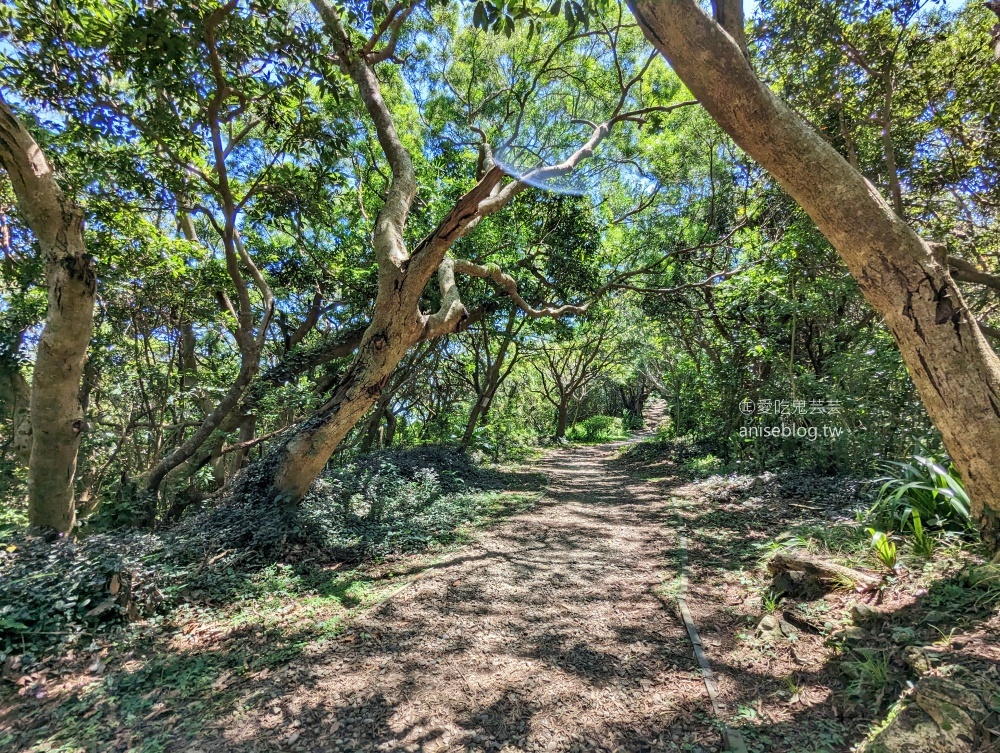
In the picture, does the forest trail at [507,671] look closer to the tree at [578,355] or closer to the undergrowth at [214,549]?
the undergrowth at [214,549]

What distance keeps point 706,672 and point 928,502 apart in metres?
2.33

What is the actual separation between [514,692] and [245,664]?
5.47 feet

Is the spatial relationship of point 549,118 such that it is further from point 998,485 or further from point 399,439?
point 399,439

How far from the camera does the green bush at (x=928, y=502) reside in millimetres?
2973

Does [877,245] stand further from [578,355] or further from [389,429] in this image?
[578,355]

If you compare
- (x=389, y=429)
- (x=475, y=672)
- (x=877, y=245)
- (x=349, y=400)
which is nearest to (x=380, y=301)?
(x=349, y=400)

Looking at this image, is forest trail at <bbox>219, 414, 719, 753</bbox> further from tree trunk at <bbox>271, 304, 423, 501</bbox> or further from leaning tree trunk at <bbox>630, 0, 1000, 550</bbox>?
leaning tree trunk at <bbox>630, 0, 1000, 550</bbox>

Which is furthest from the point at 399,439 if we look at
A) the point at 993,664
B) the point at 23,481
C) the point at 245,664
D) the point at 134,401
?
the point at 993,664

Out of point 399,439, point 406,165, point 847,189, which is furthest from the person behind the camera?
point 399,439

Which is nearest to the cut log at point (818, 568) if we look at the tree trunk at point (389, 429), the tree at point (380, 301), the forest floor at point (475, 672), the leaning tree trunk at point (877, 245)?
the forest floor at point (475, 672)

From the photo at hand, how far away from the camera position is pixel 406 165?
16.6ft

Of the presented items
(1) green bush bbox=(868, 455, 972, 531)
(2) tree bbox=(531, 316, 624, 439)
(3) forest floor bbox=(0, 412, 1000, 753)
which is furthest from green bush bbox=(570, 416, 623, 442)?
(1) green bush bbox=(868, 455, 972, 531)

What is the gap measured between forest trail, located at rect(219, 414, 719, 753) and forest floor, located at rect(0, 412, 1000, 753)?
11mm

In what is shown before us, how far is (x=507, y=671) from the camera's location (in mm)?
2588
